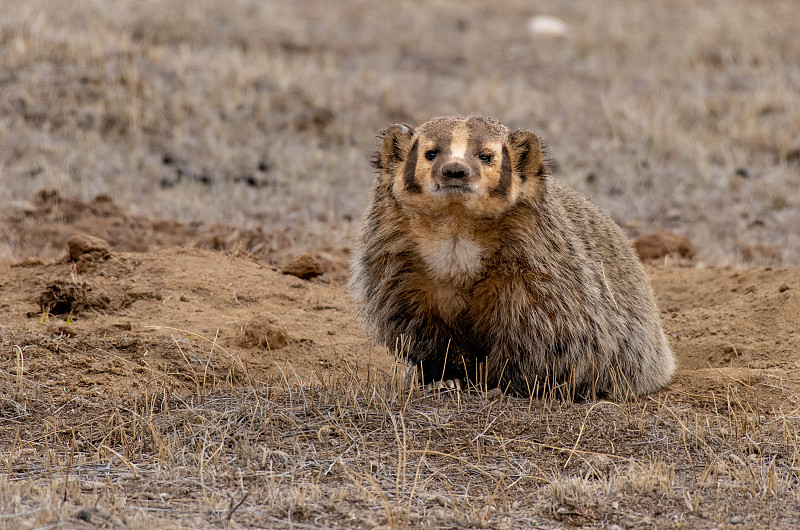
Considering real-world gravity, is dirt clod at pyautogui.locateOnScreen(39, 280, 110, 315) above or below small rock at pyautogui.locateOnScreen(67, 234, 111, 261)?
below

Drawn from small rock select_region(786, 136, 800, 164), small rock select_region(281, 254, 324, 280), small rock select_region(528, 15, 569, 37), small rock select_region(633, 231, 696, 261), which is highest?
small rock select_region(528, 15, 569, 37)

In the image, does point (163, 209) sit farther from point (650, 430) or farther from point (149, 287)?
point (650, 430)

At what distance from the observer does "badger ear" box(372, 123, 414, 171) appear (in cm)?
477

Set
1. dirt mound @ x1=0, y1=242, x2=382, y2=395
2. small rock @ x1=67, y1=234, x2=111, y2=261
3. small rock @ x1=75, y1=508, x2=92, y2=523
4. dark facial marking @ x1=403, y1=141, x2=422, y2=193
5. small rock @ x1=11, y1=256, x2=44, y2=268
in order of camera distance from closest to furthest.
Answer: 1. small rock @ x1=75, y1=508, x2=92, y2=523
2. dark facial marking @ x1=403, y1=141, x2=422, y2=193
3. dirt mound @ x1=0, y1=242, x2=382, y2=395
4. small rock @ x1=67, y1=234, x2=111, y2=261
5. small rock @ x1=11, y1=256, x2=44, y2=268

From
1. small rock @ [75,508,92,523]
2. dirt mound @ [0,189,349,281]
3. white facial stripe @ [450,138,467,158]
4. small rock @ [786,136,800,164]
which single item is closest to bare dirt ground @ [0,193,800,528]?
small rock @ [75,508,92,523]

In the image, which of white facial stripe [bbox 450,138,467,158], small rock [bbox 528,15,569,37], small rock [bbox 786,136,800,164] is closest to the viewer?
white facial stripe [bbox 450,138,467,158]

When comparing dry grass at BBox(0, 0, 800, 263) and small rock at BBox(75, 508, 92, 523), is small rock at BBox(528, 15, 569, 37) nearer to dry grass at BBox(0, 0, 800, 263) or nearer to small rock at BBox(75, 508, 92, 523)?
dry grass at BBox(0, 0, 800, 263)

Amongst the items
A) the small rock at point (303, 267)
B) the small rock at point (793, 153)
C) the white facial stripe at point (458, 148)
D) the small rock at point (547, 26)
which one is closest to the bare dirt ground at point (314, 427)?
the small rock at point (303, 267)

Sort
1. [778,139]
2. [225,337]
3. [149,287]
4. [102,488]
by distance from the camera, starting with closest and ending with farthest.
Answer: [102,488], [225,337], [149,287], [778,139]

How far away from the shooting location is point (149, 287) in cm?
629

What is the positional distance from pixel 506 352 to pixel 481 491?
3.47ft

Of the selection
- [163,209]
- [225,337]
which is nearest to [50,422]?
[225,337]

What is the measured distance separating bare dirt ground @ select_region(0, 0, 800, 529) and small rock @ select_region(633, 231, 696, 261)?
0.73 feet

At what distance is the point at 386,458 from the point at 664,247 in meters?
5.02
